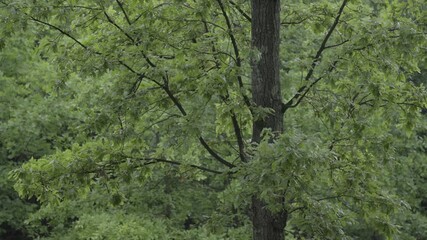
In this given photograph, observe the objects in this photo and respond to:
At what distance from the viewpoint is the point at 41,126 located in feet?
39.1

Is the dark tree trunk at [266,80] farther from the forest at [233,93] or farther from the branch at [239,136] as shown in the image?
the branch at [239,136]

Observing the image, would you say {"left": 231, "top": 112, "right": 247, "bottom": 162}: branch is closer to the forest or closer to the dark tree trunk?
the forest

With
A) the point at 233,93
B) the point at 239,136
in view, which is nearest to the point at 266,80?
the point at 233,93

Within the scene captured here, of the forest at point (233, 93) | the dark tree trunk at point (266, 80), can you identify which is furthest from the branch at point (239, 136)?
the dark tree trunk at point (266, 80)

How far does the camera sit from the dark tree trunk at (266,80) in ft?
17.4

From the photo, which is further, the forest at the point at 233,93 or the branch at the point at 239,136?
the branch at the point at 239,136

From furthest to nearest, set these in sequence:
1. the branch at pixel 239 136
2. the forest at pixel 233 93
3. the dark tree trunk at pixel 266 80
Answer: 1. the branch at pixel 239 136
2. the dark tree trunk at pixel 266 80
3. the forest at pixel 233 93

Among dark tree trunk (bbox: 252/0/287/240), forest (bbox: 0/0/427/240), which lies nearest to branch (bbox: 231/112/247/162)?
forest (bbox: 0/0/427/240)

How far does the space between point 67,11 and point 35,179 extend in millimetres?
1607

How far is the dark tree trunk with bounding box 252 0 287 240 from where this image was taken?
5305mm

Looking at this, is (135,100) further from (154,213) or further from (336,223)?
(154,213)

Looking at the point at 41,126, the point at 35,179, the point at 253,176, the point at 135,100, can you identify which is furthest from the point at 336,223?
the point at 41,126

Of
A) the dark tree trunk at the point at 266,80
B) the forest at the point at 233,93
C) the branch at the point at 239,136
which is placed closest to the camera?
the forest at the point at 233,93

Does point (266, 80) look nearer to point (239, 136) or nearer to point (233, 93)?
point (233, 93)
